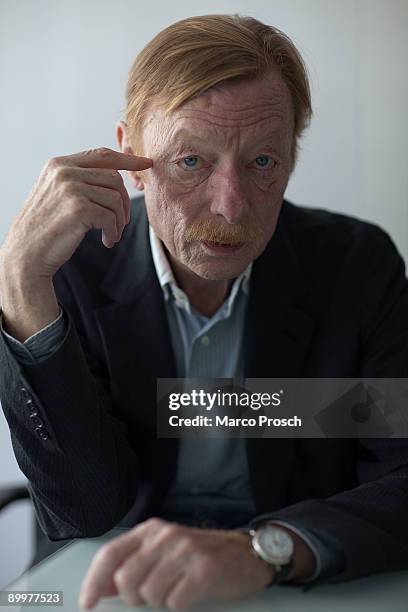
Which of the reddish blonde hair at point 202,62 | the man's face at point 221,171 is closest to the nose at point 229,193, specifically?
the man's face at point 221,171

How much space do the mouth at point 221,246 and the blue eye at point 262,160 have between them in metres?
0.13

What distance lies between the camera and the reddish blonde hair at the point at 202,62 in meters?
1.21

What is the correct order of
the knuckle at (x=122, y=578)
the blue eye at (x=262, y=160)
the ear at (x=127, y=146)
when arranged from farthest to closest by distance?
the ear at (x=127, y=146), the blue eye at (x=262, y=160), the knuckle at (x=122, y=578)

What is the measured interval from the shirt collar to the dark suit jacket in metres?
0.02

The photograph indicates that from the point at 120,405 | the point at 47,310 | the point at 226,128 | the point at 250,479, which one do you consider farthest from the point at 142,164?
the point at 250,479

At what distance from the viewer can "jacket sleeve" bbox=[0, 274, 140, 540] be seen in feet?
3.77

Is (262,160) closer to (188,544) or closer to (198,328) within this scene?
(198,328)

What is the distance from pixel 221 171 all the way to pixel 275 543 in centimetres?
57

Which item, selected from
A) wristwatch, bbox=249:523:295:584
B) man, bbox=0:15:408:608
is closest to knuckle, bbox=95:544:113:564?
man, bbox=0:15:408:608

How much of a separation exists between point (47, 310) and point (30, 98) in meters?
0.97

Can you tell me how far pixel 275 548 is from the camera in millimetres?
967

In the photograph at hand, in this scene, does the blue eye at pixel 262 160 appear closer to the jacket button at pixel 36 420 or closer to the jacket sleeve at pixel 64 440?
the jacket sleeve at pixel 64 440

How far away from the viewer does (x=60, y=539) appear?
1.25 metres

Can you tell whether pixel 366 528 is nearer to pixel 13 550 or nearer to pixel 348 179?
pixel 348 179
